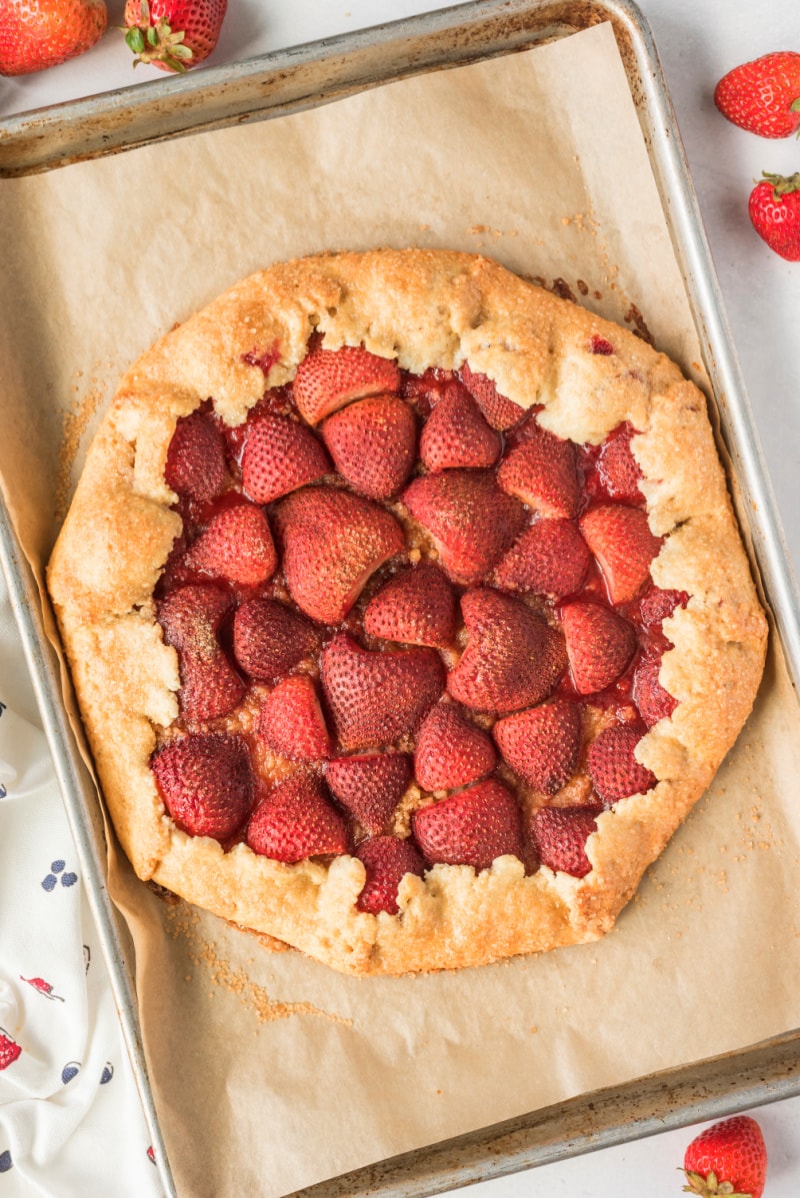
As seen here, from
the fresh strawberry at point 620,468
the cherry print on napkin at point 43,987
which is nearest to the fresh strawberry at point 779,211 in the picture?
the fresh strawberry at point 620,468

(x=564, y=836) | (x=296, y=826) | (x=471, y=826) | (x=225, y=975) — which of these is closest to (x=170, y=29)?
(x=296, y=826)

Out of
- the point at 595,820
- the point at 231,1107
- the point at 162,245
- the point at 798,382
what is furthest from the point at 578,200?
the point at 231,1107

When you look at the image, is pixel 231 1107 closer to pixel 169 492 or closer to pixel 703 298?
pixel 169 492

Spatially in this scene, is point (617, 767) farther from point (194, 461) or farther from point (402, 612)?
point (194, 461)

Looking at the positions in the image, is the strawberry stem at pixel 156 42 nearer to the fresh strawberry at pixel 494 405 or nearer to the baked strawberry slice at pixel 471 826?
the fresh strawberry at pixel 494 405

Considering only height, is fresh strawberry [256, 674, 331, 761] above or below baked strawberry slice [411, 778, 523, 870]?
above

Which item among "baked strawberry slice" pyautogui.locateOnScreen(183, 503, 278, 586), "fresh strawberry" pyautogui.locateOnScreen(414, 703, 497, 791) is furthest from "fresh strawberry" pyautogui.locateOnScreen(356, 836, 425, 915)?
"baked strawberry slice" pyautogui.locateOnScreen(183, 503, 278, 586)

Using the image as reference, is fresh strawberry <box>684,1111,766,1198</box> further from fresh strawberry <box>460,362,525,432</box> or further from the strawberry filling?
fresh strawberry <box>460,362,525,432</box>
